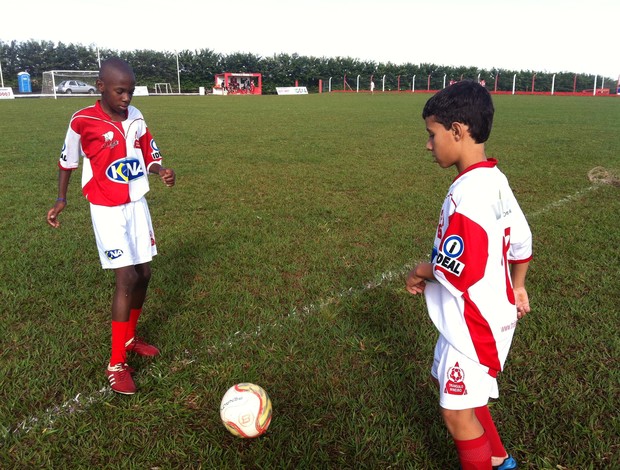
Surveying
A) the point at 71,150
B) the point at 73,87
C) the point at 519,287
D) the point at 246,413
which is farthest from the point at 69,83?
the point at 519,287

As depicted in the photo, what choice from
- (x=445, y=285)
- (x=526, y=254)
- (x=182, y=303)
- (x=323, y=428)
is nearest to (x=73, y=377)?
(x=182, y=303)

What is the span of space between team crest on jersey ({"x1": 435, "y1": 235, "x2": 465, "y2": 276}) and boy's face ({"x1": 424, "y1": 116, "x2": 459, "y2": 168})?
32 centimetres

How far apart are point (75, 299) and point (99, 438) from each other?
185 centimetres

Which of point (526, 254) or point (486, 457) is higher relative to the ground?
point (526, 254)

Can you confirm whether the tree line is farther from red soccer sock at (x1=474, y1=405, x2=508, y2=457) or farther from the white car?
red soccer sock at (x1=474, y1=405, x2=508, y2=457)

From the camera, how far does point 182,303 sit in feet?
13.3

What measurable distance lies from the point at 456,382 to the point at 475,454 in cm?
32

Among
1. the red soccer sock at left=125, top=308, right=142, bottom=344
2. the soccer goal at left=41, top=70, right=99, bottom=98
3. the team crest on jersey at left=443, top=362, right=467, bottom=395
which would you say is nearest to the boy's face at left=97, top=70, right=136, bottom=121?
the red soccer sock at left=125, top=308, right=142, bottom=344

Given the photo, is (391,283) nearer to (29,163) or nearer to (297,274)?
(297,274)

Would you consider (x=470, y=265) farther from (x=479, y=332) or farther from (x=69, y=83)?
(x=69, y=83)

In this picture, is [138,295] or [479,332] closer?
[479,332]

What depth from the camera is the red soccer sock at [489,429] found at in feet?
7.28

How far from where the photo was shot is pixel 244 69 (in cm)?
6397

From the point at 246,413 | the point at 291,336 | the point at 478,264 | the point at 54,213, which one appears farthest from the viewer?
the point at 291,336
